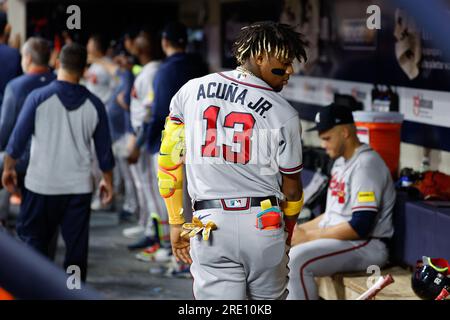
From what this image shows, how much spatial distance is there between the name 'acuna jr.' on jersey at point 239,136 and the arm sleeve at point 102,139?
6.68 ft

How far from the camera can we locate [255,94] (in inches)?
138

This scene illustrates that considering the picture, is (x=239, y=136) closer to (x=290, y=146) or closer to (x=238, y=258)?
(x=290, y=146)

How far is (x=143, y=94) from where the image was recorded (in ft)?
24.8

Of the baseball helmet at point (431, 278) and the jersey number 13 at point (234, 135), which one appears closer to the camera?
the jersey number 13 at point (234, 135)

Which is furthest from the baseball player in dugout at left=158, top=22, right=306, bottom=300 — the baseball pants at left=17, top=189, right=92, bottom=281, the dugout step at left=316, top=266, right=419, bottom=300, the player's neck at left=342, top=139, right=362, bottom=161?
the baseball pants at left=17, top=189, right=92, bottom=281

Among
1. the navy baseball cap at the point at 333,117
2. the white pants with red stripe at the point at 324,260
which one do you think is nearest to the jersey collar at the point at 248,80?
the navy baseball cap at the point at 333,117

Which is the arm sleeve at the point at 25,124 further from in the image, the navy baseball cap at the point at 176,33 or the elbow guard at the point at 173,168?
the elbow guard at the point at 173,168

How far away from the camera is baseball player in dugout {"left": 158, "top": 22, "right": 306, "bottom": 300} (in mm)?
3520

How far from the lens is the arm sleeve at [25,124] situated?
538cm

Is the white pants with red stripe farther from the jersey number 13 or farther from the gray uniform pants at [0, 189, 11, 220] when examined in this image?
the gray uniform pants at [0, 189, 11, 220]

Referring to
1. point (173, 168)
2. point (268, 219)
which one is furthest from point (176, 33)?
point (268, 219)

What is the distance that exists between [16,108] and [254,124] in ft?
9.33
